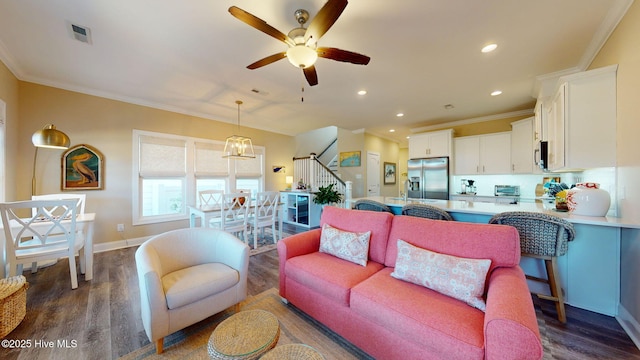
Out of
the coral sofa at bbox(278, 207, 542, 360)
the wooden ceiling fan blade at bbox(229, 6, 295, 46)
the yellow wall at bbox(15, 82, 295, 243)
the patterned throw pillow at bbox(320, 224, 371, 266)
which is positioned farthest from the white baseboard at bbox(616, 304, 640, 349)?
the yellow wall at bbox(15, 82, 295, 243)

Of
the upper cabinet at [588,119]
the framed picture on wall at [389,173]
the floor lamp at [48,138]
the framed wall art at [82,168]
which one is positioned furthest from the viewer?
the framed picture on wall at [389,173]

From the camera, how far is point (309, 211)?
5.53 m

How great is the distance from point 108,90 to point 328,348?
4.87 metres

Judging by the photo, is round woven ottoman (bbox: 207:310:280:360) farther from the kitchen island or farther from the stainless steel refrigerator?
the stainless steel refrigerator

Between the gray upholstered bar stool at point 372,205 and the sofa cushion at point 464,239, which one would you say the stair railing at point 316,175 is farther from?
the sofa cushion at point 464,239

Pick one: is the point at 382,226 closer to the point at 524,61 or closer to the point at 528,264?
the point at 528,264

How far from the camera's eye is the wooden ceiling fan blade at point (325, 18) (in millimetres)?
1430

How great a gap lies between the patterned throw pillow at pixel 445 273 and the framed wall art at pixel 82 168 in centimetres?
475

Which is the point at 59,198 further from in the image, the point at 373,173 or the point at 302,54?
the point at 373,173

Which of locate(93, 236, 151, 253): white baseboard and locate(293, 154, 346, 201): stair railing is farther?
locate(293, 154, 346, 201): stair railing

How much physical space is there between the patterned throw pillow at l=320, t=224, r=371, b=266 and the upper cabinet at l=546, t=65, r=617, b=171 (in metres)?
2.32

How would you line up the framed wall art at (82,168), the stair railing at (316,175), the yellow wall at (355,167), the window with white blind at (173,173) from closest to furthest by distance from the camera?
1. the framed wall art at (82,168)
2. the window with white blind at (173,173)
3. the stair railing at (316,175)
4. the yellow wall at (355,167)

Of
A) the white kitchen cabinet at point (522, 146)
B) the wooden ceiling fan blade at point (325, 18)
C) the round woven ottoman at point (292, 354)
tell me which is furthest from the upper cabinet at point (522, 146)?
the round woven ottoman at point (292, 354)

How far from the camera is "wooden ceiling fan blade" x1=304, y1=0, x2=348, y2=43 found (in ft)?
4.69
